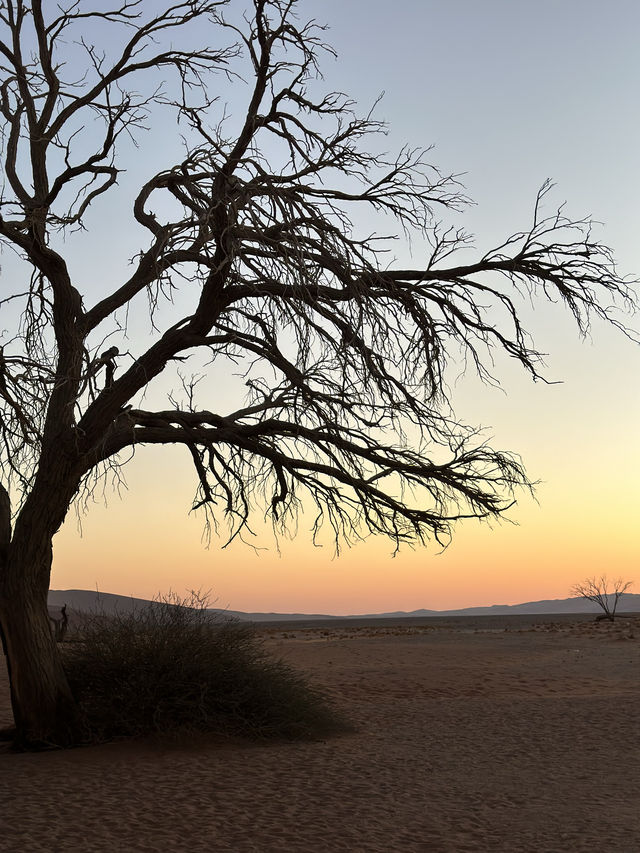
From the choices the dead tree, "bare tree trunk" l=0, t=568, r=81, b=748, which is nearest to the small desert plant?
"bare tree trunk" l=0, t=568, r=81, b=748

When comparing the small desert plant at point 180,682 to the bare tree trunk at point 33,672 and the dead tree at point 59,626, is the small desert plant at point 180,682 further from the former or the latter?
the dead tree at point 59,626

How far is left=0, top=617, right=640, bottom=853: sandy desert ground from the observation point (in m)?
6.98

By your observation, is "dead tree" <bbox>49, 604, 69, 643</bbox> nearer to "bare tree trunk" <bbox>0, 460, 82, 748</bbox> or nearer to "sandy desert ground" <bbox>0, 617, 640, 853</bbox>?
"sandy desert ground" <bbox>0, 617, 640, 853</bbox>

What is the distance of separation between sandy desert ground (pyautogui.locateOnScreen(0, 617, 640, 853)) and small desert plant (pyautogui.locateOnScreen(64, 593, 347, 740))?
0.40 meters

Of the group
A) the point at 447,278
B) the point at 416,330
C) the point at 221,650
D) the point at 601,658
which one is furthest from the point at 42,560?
the point at 601,658

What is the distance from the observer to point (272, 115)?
1155cm

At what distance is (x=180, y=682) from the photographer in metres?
11.2

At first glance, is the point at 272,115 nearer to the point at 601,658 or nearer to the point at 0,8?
the point at 0,8

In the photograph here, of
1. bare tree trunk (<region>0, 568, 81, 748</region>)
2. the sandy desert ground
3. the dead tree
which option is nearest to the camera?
the sandy desert ground

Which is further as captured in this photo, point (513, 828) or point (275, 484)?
point (275, 484)

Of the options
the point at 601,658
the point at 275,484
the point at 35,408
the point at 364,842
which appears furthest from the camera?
the point at 601,658

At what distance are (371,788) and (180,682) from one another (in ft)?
10.7

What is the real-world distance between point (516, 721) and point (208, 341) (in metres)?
7.35

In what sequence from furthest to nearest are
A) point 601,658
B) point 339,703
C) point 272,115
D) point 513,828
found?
point 601,658, point 339,703, point 272,115, point 513,828
